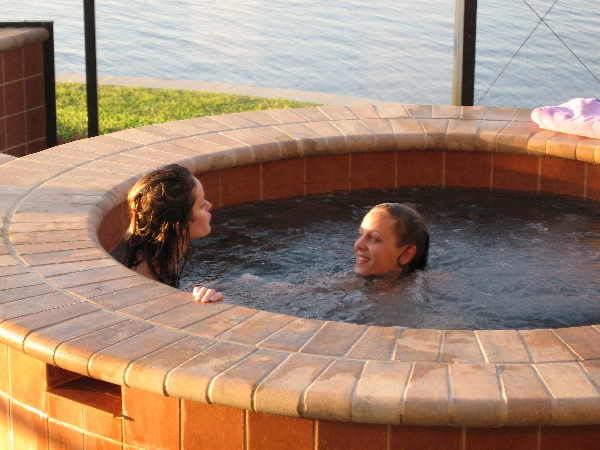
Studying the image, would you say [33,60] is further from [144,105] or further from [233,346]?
[233,346]

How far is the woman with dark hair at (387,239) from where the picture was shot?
387 cm

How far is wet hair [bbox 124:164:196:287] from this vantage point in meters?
3.44

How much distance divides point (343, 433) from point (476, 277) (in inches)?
67.6

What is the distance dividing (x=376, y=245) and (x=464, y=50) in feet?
8.25

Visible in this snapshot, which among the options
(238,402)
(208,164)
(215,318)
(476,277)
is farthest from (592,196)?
(238,402)

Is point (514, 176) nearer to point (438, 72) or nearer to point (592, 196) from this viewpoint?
point (592, 196)

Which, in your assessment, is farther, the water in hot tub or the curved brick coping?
the water in hot tub

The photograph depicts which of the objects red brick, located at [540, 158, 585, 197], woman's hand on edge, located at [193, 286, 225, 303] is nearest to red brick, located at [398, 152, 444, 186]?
red brick, located at [540, 158, 585, 197]

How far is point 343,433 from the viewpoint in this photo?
93.2 inches

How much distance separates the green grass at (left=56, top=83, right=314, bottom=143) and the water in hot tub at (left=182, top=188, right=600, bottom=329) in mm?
3642

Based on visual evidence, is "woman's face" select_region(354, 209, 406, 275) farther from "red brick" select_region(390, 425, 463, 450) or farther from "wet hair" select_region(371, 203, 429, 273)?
"red brick" select_region(390, 425, 463, 450)

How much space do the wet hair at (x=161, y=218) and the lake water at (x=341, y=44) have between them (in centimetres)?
605

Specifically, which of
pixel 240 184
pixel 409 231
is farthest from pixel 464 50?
pixel 409 231

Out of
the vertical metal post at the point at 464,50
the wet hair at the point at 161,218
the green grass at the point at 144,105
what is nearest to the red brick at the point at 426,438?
the wet hair at the point at 161,218
